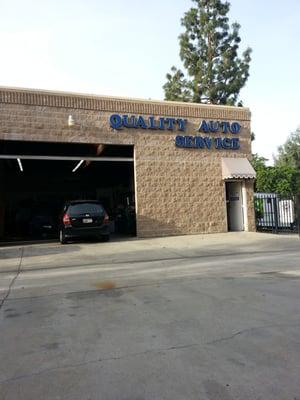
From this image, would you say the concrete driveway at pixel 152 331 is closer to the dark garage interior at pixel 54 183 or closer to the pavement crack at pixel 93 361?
the pavement crack at pixel 93 361

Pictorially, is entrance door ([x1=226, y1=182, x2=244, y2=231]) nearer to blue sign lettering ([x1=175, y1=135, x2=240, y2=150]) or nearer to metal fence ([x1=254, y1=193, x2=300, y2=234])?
metal fence ([x1=254, y1=193, x2=300, y2=234])

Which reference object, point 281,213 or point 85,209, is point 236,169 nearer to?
point 281,213

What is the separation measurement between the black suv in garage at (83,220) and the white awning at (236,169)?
627cm

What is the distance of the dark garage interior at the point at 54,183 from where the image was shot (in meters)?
17.9

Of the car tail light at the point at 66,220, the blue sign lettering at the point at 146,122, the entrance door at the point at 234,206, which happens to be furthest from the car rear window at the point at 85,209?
the entrance door at the point at 234,206

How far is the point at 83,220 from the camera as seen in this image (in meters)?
14.3

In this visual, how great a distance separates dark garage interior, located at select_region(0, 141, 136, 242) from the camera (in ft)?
58.7

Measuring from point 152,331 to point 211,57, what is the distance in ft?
109

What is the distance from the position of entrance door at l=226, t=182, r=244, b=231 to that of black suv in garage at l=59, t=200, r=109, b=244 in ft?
22.3

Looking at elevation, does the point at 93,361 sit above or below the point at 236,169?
below

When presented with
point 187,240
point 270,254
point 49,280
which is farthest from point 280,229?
point 49,280

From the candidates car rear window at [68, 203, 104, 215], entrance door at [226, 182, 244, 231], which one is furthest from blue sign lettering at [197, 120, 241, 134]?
car rear window at [68, 203, 104, 215]

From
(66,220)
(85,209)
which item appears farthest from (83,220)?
(66,220)

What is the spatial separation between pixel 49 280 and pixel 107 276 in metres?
1.18
